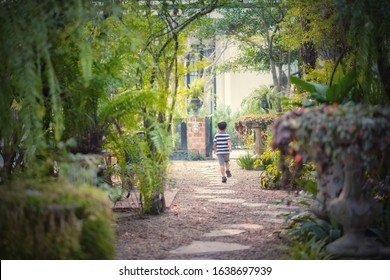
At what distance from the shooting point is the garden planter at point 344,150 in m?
3.16

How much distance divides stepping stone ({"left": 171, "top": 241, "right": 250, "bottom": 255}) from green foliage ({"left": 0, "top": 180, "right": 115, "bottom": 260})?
1198 millimetres

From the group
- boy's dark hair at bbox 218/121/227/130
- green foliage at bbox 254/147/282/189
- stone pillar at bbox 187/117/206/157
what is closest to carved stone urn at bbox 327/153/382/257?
green foliage at bbox 254/147/282/189

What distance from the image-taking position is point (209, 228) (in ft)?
16.6

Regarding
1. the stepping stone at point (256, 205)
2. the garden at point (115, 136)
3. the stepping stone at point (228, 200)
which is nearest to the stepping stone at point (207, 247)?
the garden at point (115, 136)

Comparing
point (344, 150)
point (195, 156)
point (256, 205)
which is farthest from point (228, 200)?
point (195, 156)

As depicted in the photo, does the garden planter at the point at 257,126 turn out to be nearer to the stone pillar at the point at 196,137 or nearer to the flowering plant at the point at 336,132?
the stone pillar at the point at 196,137

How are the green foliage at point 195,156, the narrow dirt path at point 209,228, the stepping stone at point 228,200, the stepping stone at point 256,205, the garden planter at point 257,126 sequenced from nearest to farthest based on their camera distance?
1. the narrow dirt path at point 209,228
2. the stepping stone at point 256,205
3. the stepping stone at point 228,200
4. the garden planter at point 257,126
5. the green foliage at point 195,156

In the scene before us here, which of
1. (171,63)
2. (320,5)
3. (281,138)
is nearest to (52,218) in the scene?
(281,138)

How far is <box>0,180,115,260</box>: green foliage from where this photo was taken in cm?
278

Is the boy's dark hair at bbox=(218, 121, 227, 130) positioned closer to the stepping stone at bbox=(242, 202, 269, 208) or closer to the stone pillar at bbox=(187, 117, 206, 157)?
the stepping stone at bbox=(242, 202, 269, 208)

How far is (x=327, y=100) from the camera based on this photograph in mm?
4121

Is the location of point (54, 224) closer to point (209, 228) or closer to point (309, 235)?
point (309, 235)

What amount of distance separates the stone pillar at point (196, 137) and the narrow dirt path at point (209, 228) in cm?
763
